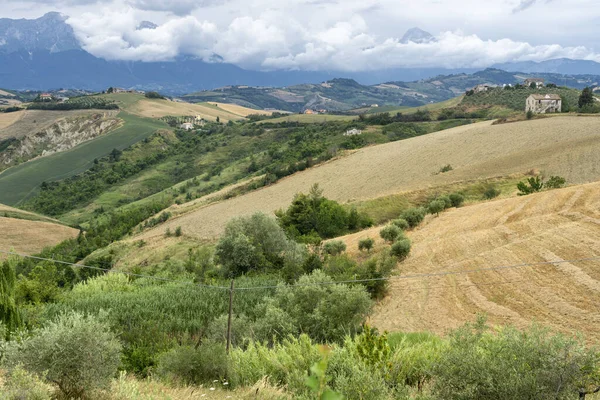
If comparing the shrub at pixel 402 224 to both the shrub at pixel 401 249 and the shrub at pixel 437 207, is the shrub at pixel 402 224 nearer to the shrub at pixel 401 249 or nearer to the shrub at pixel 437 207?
the shrub at pixel 437 207

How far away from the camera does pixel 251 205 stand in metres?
61.5

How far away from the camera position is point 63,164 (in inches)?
5207

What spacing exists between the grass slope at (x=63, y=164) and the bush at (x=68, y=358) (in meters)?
115

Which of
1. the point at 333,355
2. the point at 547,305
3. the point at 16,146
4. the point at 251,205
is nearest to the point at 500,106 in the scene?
the point at 251,205

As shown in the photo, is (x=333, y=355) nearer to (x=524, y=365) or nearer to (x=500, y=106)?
(x=524, y=365)

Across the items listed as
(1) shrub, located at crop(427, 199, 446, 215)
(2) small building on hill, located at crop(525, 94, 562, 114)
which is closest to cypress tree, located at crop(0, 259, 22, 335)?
(1) shrub, located at crop(427, 199, 446, 215)

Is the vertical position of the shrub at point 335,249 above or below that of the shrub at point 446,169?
below

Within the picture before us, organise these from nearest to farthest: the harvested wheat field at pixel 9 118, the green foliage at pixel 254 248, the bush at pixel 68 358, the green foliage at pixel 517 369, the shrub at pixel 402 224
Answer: the green foliage at pixel 517 369 < the bush at pixel 68 358 < the green foliage at pixel 254 248 < the shrub at pixel 402 224 < the harvested wheat field at pixel 9 118

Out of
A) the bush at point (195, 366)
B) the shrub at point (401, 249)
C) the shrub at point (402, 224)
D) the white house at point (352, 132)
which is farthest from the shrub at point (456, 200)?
the white house at point (352, 132)

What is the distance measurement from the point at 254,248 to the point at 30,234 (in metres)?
54.3

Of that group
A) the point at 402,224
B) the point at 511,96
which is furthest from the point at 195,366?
the point at 511,96

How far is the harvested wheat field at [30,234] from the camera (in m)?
66.8

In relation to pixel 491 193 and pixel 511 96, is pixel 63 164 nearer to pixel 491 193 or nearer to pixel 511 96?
pixel 491 193

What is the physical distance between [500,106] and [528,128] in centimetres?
6047
